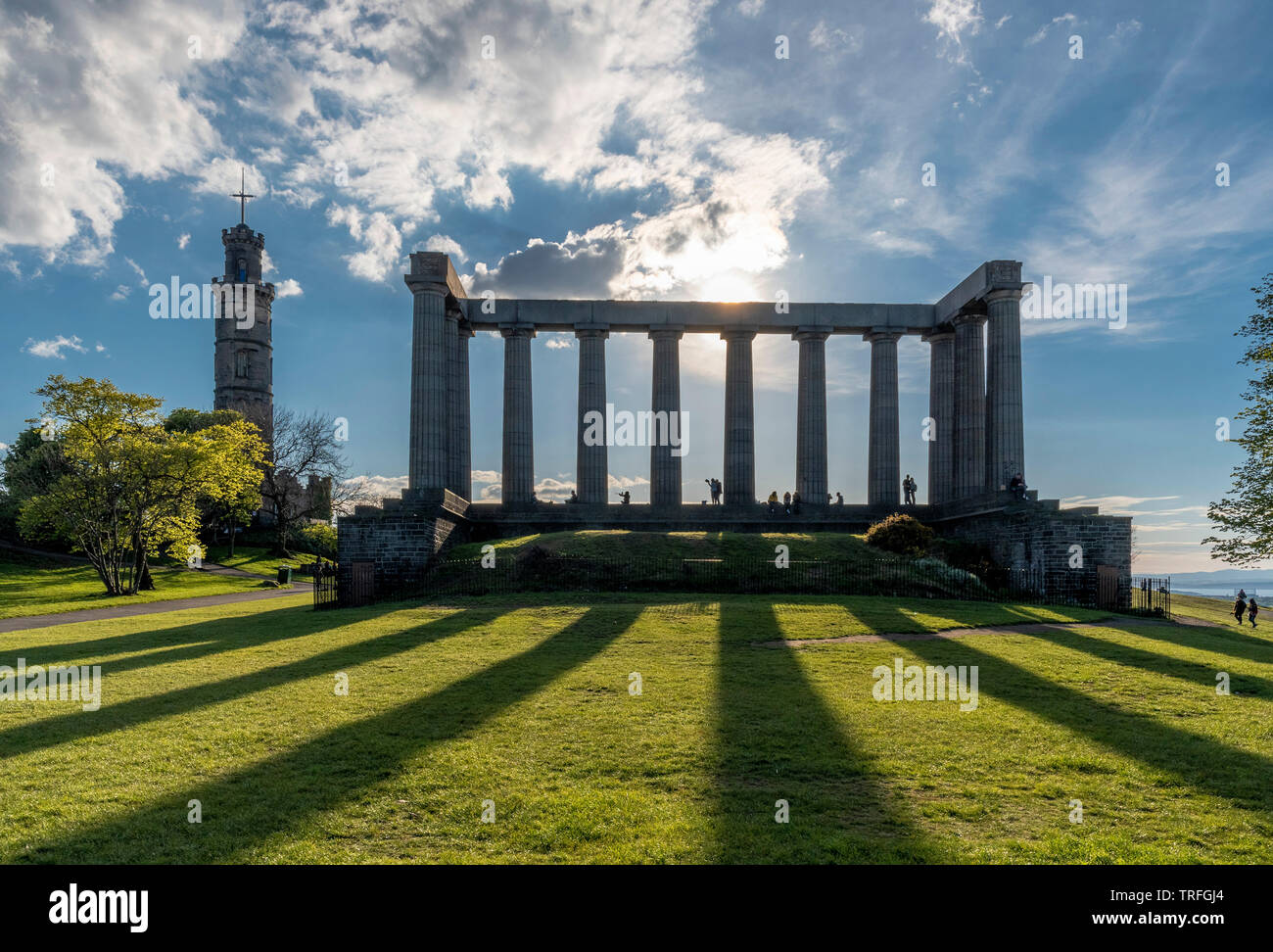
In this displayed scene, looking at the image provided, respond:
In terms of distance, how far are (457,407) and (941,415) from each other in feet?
111

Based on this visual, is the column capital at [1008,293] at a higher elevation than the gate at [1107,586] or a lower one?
higher

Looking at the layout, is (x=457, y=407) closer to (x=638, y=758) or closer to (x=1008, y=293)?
(x=1008, y=293)

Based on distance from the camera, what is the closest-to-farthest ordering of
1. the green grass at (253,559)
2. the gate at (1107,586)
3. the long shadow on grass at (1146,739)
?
the long shadow on grass at (1146,739)
the gate at (1107,586)
the green grass at (253,559)

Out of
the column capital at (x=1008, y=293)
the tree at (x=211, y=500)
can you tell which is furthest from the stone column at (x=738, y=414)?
the tree at (x=211, y=500)

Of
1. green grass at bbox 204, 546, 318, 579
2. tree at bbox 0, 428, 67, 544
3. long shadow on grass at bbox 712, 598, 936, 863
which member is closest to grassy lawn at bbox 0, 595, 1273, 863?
long shadow on grass at bbox 712, 598, 936, 863

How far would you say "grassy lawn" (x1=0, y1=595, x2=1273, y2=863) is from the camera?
22.9ft

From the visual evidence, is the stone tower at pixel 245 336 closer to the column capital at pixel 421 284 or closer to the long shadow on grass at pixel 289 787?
the column capital at pixel 421 284

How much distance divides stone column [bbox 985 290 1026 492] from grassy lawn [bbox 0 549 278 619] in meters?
49.7

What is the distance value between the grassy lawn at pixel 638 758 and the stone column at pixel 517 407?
27.8 metres

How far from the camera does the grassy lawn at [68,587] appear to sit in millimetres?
34500

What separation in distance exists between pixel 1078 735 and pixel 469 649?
45.1 feet

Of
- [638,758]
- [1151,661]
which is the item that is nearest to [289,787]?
[638,758]
